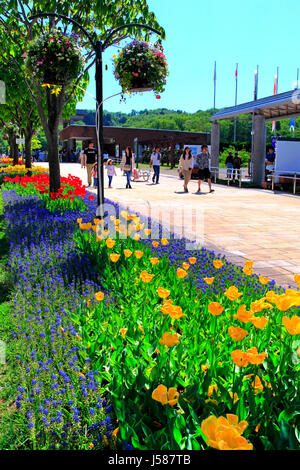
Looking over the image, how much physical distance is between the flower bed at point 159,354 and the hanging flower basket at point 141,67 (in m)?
3.14

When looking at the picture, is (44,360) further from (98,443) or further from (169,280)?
(169,280)

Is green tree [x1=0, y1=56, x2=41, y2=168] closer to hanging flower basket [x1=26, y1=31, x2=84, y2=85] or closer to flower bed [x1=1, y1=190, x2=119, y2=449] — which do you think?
hanging flower basket [x1=26, y1=31, x2=84, y2=85]

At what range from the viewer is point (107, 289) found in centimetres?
418

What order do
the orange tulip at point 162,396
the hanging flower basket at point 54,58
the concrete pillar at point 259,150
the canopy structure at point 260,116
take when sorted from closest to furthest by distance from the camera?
the orange tulip at point 162,396, the hanging flower basket at point 54,58, the canopy structure at point 260,116, the concrete pillar at point 259,150

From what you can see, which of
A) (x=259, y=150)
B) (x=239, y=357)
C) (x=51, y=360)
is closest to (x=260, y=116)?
(x=259, y=150)

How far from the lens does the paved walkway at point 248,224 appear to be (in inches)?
240

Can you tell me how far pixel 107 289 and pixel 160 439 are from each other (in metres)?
2.21

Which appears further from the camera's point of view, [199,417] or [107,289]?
[107,289]

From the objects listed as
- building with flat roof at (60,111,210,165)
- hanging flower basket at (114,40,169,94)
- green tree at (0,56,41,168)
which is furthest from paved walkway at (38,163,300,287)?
building with flat roof at (60,111,210,165)

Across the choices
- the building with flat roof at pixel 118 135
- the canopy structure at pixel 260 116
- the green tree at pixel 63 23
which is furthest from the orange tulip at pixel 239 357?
the building with flat roof at pixel 118 135

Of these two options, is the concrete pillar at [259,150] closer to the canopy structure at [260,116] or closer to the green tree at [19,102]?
the canopy structure at [260,116]

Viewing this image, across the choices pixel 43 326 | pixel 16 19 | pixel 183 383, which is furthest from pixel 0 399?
pixel 16 19

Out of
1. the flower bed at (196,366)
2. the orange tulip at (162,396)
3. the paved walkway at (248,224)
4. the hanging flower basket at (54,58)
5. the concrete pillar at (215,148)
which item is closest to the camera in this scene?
the orange tulip at (162,396)

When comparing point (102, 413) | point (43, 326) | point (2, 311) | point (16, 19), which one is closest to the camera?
point (102, 413)
